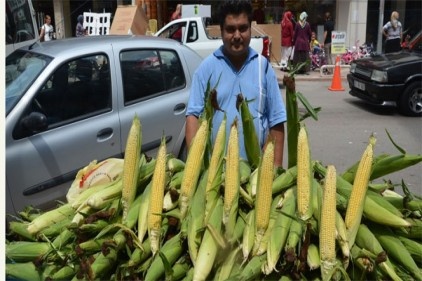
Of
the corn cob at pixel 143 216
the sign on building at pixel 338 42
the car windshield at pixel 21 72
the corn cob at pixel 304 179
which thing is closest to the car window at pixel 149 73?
the car windshield at pixel 21 72

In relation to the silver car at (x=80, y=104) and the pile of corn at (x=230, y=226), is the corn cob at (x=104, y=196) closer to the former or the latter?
the pile of corn at (x=230, y=226)

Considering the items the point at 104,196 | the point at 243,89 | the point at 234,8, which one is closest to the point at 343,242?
the point at 104,196

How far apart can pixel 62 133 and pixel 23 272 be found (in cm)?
234

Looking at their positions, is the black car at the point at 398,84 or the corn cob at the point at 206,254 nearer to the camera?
the corn cob at the point at 206,254

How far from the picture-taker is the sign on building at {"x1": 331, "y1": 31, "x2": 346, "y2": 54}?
15773 millimetres

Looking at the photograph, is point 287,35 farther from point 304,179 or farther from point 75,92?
point 304,179

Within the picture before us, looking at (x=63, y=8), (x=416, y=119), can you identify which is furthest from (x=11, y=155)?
(x=63, y=8)

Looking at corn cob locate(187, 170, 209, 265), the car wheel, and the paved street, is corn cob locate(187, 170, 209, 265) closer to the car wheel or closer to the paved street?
the paved street

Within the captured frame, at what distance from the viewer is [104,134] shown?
4.28 metres

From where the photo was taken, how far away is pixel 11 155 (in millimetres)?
3686

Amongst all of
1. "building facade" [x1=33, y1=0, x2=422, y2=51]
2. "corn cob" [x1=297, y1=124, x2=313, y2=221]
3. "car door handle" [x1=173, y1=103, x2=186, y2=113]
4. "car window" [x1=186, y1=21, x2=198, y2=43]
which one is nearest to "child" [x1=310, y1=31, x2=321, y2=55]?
"building facade" [x1=33, y1=0, x2=422, y2=51]

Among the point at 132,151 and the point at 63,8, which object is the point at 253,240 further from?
the point at 63,8

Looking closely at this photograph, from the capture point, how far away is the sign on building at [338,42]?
51.8 feet

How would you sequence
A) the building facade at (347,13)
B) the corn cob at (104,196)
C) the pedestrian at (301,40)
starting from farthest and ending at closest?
the building facade at (347,13) → the pedestrian at (301,40) → the corn cob at (104,196)
